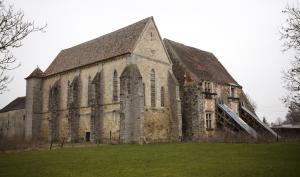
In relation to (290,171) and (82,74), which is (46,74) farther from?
(290,171)

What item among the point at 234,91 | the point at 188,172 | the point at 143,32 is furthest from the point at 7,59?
the point at 234,91

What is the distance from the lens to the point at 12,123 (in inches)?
2057

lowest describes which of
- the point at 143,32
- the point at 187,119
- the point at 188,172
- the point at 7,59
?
the point at 188,172

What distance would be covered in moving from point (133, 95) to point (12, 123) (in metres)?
30.9

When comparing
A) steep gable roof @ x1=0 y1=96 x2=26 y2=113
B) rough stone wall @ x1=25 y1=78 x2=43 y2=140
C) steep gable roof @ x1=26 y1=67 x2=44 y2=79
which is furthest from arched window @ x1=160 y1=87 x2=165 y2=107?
steep gable roof @ x1=0 y1=96 x2=26 y2=113

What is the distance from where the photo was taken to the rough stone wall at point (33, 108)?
42562 mm

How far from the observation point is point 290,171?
1199 centimetres

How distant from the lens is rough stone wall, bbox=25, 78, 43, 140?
4256 cm

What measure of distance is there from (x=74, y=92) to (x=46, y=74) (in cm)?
959

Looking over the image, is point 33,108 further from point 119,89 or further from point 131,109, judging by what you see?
point 131,109

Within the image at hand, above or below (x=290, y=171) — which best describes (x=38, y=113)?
above

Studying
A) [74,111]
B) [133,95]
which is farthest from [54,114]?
[133,95]

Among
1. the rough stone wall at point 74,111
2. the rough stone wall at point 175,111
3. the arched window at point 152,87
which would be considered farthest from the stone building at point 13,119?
the rough stone wall at point 175,111

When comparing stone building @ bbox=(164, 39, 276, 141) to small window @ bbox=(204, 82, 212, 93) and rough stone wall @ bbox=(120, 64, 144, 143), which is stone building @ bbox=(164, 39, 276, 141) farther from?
rough stone wall @ bbox=(120, 64, 144, 143)
